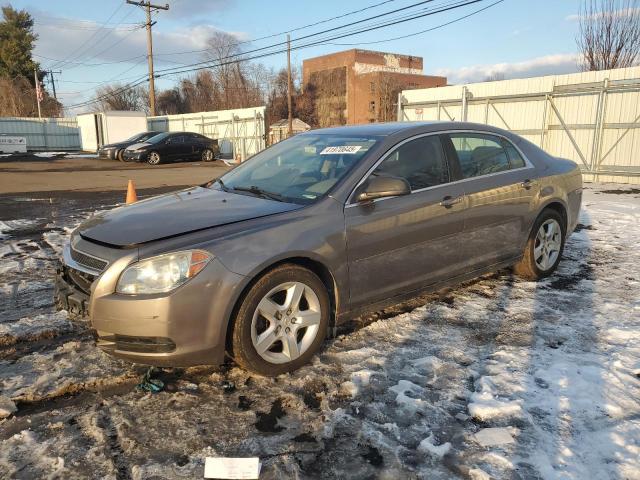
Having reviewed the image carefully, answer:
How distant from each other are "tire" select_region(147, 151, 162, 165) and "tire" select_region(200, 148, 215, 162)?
95.2 inches

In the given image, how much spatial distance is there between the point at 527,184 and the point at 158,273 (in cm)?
358

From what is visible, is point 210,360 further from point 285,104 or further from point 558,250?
point 285,104

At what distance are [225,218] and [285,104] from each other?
63.3 metres

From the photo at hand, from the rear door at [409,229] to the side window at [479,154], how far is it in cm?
24

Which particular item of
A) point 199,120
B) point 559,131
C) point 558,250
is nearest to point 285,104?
point 199,120

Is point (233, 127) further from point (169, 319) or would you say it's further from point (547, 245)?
point (169, 319)

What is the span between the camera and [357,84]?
59625 mm

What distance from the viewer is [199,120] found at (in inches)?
1212

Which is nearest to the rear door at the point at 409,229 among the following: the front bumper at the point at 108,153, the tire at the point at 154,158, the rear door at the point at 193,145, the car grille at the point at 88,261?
the car grille at the point at 88,261

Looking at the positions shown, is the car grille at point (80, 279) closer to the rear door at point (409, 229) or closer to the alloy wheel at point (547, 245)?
the rear door at point (409, 229)

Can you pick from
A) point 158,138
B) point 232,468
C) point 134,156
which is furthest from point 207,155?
point 232,468

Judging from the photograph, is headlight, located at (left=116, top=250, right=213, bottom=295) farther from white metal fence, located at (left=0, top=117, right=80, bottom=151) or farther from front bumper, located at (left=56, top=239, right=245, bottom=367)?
white metal fence, located at (left=0, top=117, right=80, bottom=151)

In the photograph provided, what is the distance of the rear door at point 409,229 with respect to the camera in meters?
3.48

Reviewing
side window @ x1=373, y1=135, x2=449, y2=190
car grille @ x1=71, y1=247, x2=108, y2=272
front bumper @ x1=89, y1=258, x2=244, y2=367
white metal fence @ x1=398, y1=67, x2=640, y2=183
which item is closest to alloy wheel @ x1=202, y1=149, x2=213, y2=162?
white metal fence @ x1=398, y1=67, x2=640, y2=183
